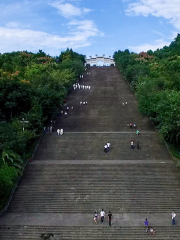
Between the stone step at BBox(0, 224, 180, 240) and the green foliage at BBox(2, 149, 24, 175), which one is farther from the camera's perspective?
the green foliage at BBox(2, 149, 24, 175)

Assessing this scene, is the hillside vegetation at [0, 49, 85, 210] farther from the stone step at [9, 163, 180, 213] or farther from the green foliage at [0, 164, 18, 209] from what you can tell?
the stone step at [9, 163, 180, 213]

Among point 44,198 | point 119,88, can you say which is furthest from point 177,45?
point 44,198

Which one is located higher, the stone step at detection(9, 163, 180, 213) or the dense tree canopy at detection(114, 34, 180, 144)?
the dense tree canopy at detection(114, 34, 180, 144)

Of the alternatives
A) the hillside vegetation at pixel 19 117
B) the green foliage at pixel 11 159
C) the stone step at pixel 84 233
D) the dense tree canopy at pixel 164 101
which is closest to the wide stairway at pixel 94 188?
the stone step at pixel 84 233

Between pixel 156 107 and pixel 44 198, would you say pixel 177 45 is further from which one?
pixel 44 198

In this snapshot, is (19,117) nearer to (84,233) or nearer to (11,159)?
(11,159)

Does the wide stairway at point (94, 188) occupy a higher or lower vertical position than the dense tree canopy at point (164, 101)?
lower

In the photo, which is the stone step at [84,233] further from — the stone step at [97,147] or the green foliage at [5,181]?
the stone step at [97,147]

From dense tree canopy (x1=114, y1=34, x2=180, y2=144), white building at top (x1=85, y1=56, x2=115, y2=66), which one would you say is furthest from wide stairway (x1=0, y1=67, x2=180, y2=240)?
white building at top (x1=85, y1=56, x2=115, y2=66)
